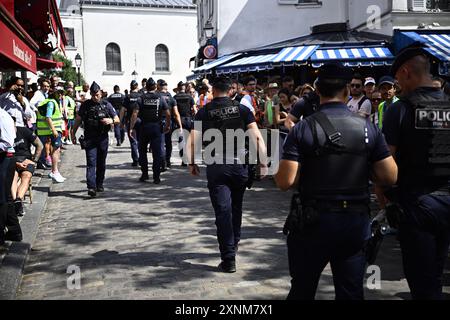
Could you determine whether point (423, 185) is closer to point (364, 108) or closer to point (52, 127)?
point (364, 108)

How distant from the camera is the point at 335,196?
3.02 m

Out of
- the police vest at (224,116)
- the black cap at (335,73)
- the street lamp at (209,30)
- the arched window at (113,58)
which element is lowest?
the police vest at (224,116)

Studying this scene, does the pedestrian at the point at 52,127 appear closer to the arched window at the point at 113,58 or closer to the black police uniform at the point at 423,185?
the black police uniform at the point at 423,185

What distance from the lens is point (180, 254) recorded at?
18.7 feet

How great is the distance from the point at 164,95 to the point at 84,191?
8.47 ft

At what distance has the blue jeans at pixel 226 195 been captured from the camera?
5.03 metres

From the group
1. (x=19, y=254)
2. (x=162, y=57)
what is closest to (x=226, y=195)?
(x=19, y=254)

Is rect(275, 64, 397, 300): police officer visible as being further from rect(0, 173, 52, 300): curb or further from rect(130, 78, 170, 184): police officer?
rect(130, 78, 170, 184): police officer

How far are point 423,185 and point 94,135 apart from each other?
6760 millimetres

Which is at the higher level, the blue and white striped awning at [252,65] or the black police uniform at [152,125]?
the blue and white striped awning at [252,65]

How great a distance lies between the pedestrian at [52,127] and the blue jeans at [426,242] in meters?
8.31

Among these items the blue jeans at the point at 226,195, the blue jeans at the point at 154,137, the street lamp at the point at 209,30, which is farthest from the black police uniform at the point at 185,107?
the street lamp at the point at 209,30
